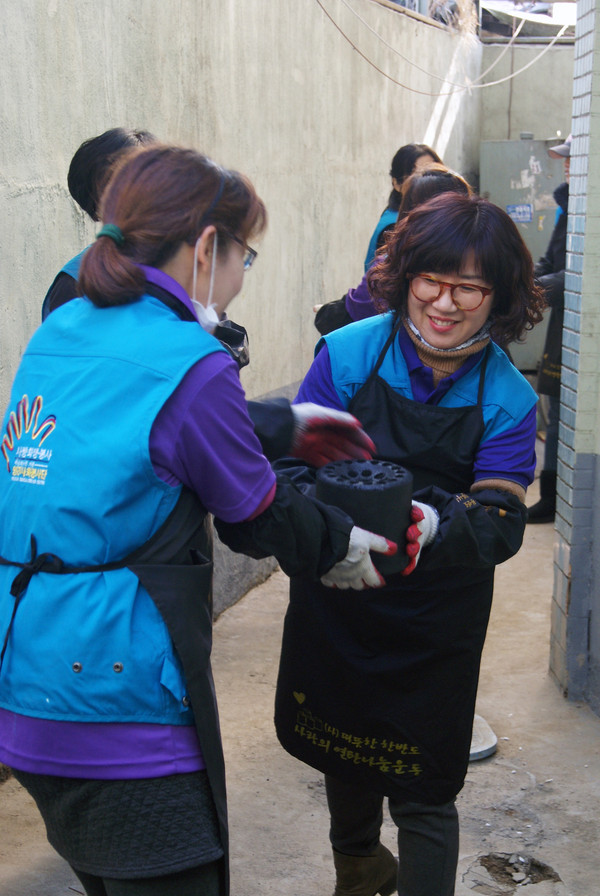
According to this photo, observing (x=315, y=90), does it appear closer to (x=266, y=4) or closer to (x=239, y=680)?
(x=266, y=4)

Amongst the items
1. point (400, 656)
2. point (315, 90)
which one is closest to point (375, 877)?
point (400, 656)

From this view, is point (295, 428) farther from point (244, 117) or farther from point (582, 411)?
point (244, 117)

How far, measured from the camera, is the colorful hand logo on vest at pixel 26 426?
1.72 meters

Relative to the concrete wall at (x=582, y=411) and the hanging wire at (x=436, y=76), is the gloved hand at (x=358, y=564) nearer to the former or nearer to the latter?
the concrete wall at (x=582, y=411)

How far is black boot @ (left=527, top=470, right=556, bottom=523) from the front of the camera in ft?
22.1

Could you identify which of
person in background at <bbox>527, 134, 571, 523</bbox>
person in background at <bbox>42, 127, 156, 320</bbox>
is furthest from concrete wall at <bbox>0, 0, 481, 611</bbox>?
person in background at <bbox>527, 134, 571, 523</bbox>

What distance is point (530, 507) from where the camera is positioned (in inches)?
273

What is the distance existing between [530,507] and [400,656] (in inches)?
181

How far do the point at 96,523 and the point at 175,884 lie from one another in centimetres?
65

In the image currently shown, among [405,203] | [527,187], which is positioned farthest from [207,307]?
[527,187]

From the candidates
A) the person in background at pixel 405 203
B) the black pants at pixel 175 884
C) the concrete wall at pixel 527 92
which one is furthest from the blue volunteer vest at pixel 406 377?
the concrete wall at pixel 527 92

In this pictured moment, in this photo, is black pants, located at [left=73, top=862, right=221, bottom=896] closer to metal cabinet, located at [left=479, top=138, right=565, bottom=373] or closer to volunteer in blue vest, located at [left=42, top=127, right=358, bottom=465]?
volunteer in blue vest, located at [left=42, top=127, right=358, bottom=465]

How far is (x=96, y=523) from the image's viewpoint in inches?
66.1

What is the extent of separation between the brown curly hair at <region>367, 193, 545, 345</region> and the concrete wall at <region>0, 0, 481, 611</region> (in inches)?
57.0
